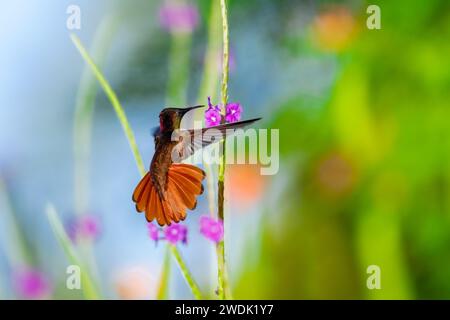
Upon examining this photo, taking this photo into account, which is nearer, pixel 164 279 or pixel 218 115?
pixel 218 115

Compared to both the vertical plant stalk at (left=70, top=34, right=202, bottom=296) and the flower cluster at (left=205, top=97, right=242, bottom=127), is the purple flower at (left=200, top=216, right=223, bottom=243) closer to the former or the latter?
the vertical plant stalk at (left=70, top=34, right=202, bottom=296)

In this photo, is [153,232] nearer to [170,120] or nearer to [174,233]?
[174,233]

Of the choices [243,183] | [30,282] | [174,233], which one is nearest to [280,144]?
[243,183]

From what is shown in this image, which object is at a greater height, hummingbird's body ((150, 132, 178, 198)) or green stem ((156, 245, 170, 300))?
hummingbird's body ((150, 132, 178, 198))

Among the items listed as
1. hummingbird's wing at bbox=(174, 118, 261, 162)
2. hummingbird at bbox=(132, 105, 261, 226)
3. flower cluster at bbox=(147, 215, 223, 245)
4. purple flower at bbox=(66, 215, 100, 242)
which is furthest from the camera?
purple flower at bbox=(66, 215, 100, 242)

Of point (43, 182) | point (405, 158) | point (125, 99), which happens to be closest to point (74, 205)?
point (43, 182)

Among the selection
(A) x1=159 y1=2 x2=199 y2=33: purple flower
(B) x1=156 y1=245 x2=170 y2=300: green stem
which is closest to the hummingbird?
(B) x1=156 y1=245 x2=170 y2=300: green stem

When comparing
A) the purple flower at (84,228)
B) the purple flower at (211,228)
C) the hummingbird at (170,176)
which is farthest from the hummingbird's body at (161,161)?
the purple flower at (84,228)

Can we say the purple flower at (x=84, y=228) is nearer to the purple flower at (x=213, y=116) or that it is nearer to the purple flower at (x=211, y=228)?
the purple flower at (x=211, y=228)
